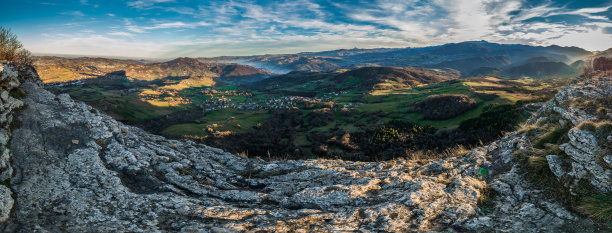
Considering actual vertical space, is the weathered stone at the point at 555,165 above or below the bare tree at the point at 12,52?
below

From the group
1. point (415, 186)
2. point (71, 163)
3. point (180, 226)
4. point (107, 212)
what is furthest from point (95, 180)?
point (415, 186)

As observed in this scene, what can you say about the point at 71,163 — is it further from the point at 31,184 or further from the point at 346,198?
the point at 346,198

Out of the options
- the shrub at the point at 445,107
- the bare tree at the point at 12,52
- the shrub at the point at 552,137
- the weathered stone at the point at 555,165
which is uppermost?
the bare tree at the point at 12,52

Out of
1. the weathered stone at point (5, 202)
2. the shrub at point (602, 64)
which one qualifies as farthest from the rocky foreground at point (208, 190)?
the shrub at point (602, 64)

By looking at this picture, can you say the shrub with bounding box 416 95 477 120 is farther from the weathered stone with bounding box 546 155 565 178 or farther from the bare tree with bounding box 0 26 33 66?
the bare tree with bounding box 0 26 33 66

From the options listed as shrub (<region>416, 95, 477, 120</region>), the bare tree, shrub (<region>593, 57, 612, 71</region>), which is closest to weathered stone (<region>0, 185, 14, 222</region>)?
the bare tree

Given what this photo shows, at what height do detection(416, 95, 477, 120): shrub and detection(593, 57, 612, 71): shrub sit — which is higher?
detection(593, 57, 612, 71): shrub

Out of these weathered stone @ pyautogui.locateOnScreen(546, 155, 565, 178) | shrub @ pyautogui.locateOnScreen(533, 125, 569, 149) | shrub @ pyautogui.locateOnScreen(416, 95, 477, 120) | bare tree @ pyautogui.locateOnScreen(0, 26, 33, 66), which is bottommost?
shrub @ pyautogui.locateOnScreen(416, 95, 477, 120)

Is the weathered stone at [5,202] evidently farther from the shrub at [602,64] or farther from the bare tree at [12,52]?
the shrub at [602,64]

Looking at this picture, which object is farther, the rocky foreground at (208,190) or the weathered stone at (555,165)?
the weathered stone at (555,165)
